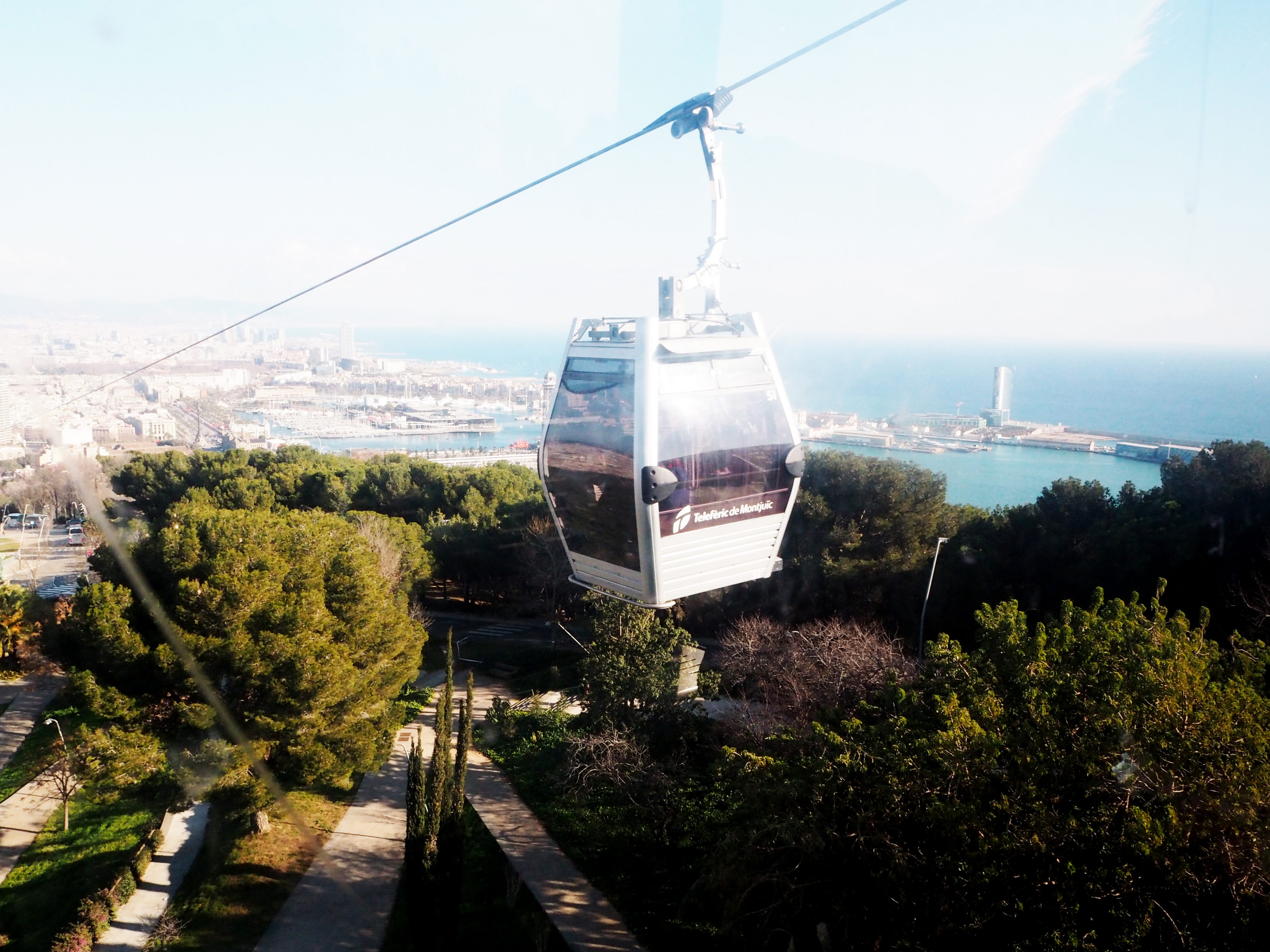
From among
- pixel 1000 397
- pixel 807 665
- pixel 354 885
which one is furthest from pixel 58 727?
pixel 1000 397

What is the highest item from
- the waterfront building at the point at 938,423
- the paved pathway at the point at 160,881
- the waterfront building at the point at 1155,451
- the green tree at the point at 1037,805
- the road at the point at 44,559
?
the waterfront building at the point at 938,423

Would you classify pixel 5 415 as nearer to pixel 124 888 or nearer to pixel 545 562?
pixel 124 888

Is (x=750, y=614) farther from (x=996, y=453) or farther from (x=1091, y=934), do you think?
(x=1091, y=934)

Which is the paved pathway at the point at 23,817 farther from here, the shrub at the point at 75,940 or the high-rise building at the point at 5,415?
the high-rise building at the point at 5,415

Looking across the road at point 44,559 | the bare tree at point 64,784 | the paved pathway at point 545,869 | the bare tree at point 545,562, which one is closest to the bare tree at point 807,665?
the paved pathway at point 545,869

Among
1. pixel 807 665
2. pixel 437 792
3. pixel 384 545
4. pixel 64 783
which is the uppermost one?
pixel 807 665

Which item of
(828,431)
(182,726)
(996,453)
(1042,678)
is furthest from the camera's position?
(996,453)

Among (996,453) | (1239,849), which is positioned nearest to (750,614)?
(996,453)
